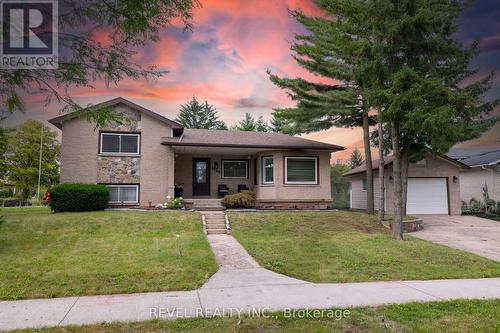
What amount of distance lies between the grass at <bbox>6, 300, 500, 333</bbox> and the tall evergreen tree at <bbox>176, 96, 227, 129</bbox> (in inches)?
1903

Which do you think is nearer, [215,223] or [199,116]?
[215,223]

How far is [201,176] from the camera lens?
19312 millimetres

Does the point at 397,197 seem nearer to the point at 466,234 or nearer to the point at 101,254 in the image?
the point at 466,234

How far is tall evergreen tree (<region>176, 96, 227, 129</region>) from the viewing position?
173ft

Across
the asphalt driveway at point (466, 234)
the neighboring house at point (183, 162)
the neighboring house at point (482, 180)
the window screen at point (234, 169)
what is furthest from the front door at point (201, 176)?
the neighboring house at point (482, 180)

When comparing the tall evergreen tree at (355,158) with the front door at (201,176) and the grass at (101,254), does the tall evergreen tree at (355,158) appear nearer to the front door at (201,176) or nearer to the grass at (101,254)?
the front door at (201,176)

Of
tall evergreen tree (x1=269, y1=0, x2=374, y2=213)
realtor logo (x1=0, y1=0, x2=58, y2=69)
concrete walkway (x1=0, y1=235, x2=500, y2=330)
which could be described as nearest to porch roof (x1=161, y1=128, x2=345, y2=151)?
tall evergreen tree (x1=269, y1=0, x2=374, y2=213)

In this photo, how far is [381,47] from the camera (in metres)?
11.0

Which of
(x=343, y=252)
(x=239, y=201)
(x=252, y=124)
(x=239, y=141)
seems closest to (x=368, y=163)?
(x=239, y=141)

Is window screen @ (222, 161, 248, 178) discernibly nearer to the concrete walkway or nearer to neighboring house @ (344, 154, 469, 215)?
neighboring house @ (344, 154, 469, 215)

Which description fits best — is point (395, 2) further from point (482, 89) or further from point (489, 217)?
point (489, 217)

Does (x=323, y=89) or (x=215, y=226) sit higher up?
(x=323, y=89)

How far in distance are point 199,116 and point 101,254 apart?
151 feet

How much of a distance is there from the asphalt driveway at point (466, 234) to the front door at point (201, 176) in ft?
35.6
